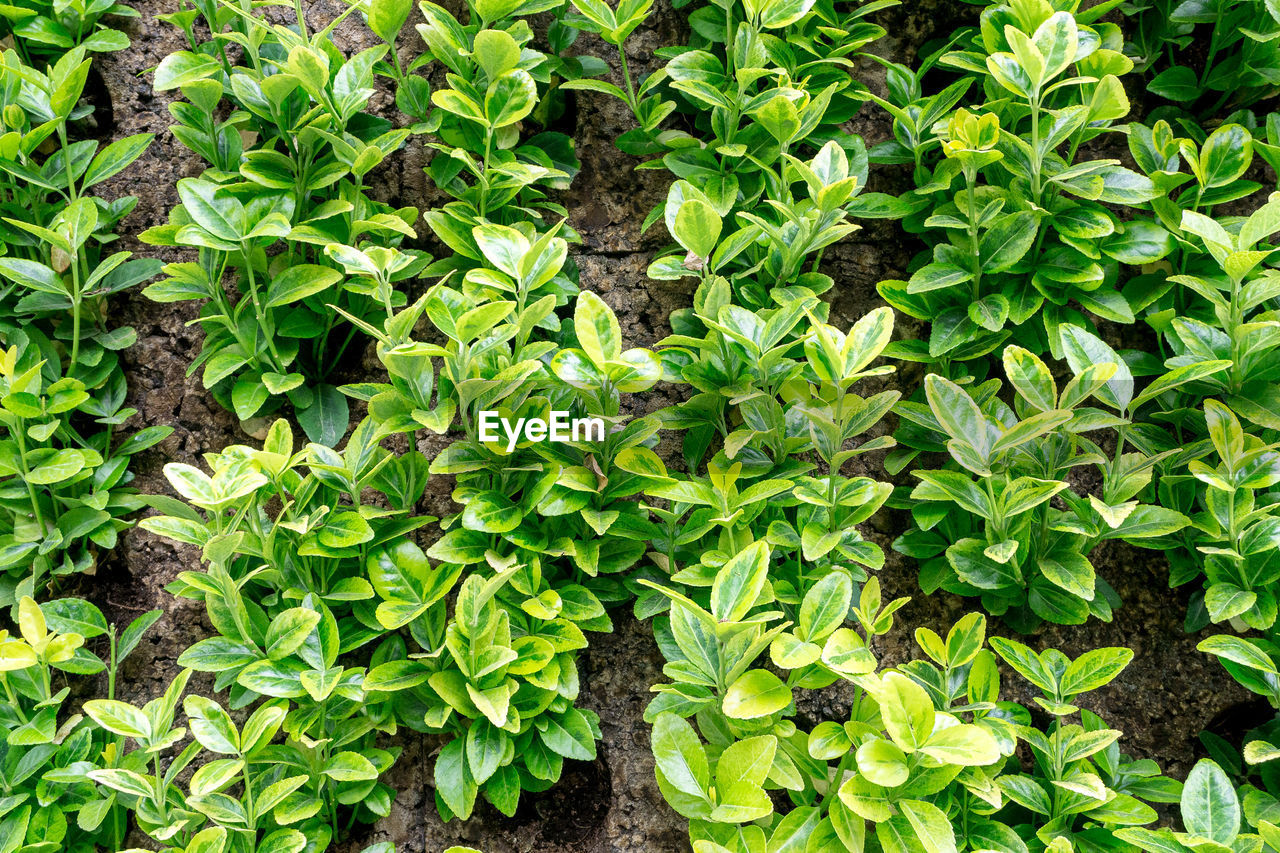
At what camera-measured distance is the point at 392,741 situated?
1.73 m

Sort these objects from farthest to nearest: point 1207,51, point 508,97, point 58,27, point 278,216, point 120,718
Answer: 1. point 1207,51
2. point 58,27
3. point 508,97
4. point 278,216
5. point 120,718

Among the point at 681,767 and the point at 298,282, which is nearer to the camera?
the point at 681,767

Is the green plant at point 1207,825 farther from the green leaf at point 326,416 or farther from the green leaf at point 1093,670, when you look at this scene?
the green leaf at point 326,416

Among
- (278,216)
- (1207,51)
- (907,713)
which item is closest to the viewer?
(907,713)

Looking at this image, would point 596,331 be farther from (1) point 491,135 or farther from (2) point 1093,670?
(2) point 1093,670

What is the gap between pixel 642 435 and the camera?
1.65 m

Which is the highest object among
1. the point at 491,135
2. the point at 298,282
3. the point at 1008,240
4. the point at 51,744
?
the point at 491,135

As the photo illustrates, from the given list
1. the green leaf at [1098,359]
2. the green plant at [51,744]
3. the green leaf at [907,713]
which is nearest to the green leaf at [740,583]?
the green leaf at [907,713]

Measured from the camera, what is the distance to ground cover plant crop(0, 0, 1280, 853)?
4.95 ft

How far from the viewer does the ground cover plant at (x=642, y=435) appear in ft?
4.95

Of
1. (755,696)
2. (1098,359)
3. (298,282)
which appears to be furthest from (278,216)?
(1098,359)

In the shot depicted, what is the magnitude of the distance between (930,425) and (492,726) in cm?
97

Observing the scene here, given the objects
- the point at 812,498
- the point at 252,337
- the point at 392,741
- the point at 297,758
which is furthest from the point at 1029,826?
the point at 252,337

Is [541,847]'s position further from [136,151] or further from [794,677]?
[136,151]
